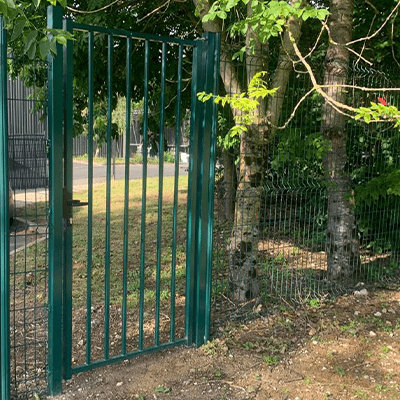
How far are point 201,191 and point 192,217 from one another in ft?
0.79

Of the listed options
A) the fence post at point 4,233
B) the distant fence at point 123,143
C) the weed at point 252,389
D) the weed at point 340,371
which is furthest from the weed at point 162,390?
the distant fence at point 123,143

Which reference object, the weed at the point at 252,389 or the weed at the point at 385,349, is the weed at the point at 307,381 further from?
the weed at the point at 385,349

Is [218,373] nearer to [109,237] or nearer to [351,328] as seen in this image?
[109,237]

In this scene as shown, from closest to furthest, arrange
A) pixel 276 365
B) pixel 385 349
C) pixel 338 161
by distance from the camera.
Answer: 1. pixel 276 365
2. pixel 385 349
3. pixel 338 161

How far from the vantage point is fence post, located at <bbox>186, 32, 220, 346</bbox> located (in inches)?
180

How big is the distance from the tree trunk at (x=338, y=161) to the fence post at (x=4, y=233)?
3.78 metres

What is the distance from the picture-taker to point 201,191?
4.66 m

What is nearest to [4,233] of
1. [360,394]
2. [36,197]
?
[36,197]

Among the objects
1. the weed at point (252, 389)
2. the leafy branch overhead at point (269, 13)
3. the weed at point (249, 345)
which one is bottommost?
the weed at point (252, 389)

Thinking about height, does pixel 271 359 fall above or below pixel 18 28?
below

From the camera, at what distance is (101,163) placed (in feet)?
94.3

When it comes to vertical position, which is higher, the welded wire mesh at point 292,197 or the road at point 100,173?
the welded wire mesh at point 292,197

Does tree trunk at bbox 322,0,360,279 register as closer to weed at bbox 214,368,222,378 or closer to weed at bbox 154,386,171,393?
weed at bbox 214,368,222,378

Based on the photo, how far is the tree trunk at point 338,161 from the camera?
6145 millimetres
